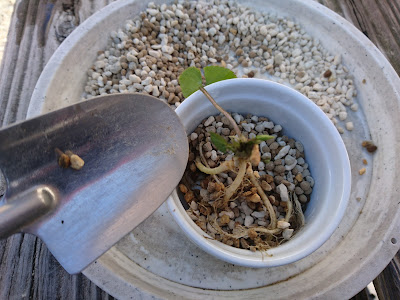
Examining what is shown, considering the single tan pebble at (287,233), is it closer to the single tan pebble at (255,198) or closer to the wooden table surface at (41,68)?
the single tan pebble at (255,198)

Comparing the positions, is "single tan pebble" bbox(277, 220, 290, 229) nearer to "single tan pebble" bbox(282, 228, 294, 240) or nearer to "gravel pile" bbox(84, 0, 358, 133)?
"single tan pebble" bbox(282, 228, 294, 240)

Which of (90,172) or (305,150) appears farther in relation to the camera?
(305,150)

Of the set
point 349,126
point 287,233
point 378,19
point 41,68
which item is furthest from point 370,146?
point 41,68

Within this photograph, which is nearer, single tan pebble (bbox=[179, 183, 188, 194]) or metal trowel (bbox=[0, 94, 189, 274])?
metal trowel (bbox=[0, 94, 189, 274])

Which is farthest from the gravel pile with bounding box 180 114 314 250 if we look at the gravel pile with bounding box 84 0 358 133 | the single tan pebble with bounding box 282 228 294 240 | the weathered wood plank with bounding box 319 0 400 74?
the weathered wood plank with bounding box 319 0 400 74

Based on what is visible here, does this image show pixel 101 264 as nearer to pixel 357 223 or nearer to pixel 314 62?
pixel 357 223

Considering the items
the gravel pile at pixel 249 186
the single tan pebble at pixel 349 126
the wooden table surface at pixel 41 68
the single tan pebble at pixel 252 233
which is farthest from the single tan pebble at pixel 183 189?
the single tan pebble at pixel 349 126

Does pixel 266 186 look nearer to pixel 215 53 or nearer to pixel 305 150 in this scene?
pixel 305 150
